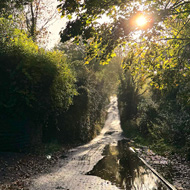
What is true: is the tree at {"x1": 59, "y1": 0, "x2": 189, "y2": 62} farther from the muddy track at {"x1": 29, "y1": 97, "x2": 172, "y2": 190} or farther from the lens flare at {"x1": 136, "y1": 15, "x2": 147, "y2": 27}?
the muddy track at {"x1": 29, "y1": 97, "x2": 172, "y2": 190}

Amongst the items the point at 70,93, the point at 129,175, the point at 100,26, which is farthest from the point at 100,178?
the point at 70,93

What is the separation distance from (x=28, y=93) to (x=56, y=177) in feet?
14.6

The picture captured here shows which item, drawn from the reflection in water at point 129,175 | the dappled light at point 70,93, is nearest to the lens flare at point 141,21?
the dappled light at point 70,93

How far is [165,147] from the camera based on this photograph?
1484 centimetres

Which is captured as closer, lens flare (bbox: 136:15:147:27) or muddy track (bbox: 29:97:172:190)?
muddy track (bbox: 29:97:172:190)

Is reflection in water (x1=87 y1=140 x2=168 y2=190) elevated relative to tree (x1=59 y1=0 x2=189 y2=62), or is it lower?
lower

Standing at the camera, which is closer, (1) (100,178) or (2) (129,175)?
(1) (100,178)

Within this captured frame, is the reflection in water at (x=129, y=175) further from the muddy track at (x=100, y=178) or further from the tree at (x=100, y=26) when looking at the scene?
the tree at (x=100, y=26)

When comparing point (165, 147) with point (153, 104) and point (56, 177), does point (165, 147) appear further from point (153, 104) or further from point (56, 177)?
point (153, 104)

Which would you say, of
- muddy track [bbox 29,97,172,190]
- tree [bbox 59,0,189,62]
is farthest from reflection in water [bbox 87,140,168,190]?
tree [bbox 59,0,189,62]

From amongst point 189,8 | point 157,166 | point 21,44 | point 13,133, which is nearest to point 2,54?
point 21,44

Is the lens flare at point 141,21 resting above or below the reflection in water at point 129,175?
above

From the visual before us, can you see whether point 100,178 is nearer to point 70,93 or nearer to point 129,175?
point 129,175

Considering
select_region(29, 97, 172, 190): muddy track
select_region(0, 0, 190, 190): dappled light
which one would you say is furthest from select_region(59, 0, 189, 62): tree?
select_region(29, 97, 172, 190): muddy track
